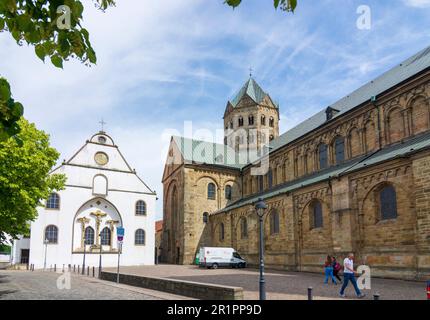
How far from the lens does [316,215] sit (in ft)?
100

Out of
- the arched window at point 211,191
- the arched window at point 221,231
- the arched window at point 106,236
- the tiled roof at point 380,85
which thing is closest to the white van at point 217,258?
the arched window at point 221,231

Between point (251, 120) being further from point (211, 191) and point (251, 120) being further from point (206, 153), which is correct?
point (211, 191)

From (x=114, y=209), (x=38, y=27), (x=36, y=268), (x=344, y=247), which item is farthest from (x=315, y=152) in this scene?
(x=38, y=27)

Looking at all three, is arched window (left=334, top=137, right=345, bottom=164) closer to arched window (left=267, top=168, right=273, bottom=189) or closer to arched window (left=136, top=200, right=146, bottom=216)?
arched window (left=267, top=168, right=273, bottom=189)

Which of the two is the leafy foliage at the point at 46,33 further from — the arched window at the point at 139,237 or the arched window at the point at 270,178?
the arched window at the point at 139,237

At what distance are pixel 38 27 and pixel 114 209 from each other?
43258 millimetres

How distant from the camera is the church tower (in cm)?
5844

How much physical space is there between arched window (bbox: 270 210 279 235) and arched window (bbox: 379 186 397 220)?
12.6m

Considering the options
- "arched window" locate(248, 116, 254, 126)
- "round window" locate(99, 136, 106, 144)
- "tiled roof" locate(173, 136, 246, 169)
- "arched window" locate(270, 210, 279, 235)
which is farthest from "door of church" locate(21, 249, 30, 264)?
"arched window" locate(248, 116, 254, 126)

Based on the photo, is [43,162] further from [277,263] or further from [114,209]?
[114,209]

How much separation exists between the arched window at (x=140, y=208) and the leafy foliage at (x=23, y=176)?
85.5 ft

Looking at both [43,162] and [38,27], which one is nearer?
[38,27]

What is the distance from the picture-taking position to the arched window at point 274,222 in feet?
117

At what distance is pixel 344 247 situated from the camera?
25828 millimetres
